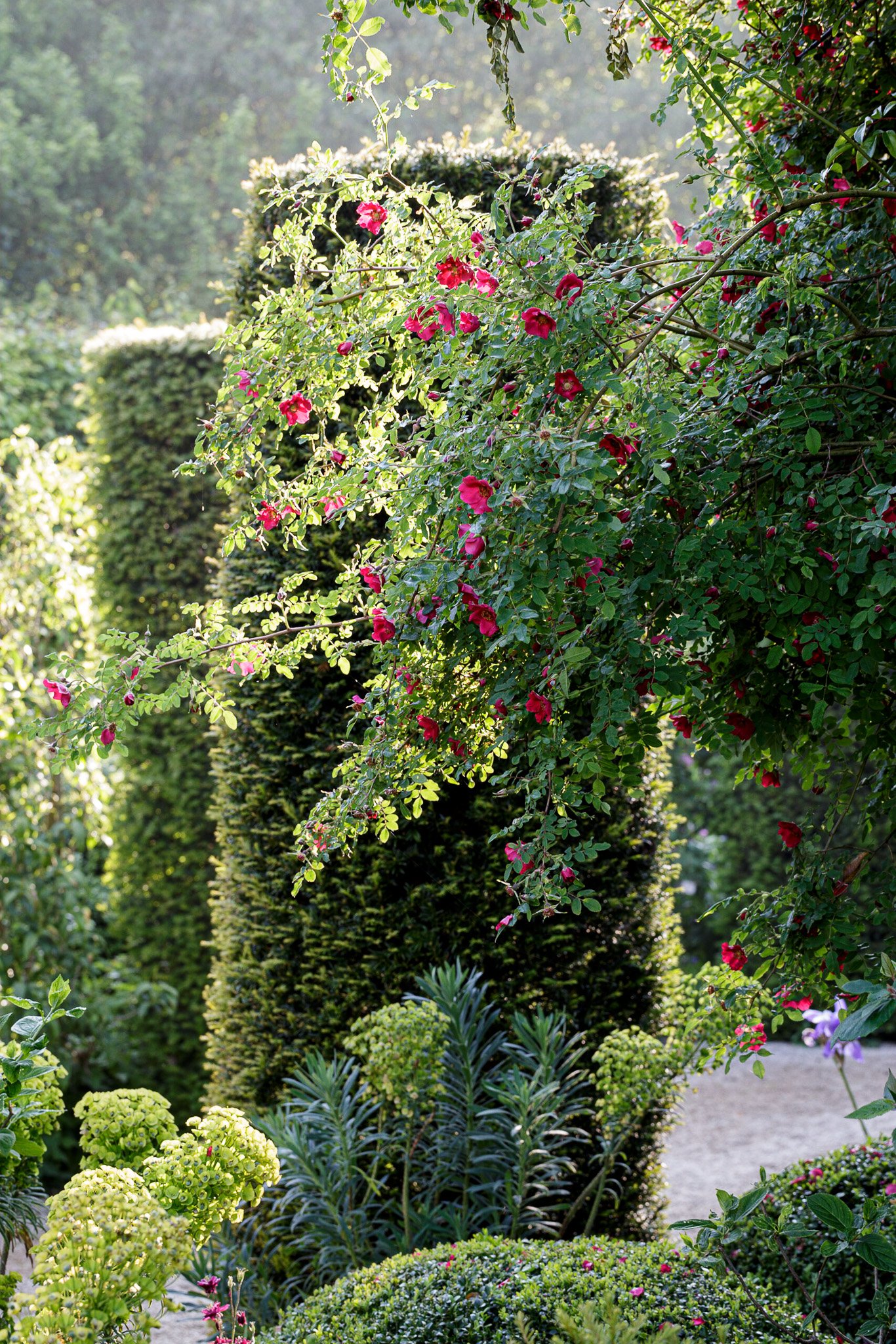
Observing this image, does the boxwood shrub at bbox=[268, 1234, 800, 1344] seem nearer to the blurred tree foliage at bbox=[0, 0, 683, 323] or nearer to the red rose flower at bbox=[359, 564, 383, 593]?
the red rose flower at bbox=[359, 564, 383, 593]

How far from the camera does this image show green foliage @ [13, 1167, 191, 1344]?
1.43m

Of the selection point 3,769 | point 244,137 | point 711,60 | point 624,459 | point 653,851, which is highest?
point 244,137

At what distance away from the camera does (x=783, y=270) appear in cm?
178

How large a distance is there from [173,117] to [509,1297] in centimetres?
1814

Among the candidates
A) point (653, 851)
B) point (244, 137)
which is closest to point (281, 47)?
point (244, 137)

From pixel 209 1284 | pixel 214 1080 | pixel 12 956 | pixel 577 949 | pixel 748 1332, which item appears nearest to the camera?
pixel 209 1284

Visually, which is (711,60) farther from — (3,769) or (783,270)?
(3,769)

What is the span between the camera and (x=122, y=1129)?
2178 millimetres

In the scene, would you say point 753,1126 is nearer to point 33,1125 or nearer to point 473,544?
point 33,1125

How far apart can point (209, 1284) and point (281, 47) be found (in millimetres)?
17918

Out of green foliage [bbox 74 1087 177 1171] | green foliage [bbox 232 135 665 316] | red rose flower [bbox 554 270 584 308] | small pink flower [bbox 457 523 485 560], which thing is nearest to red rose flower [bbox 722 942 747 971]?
small pink flower [bbox 457 523 485 560]

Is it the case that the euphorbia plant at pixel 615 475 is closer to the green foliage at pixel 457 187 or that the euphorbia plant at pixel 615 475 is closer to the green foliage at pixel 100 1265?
the green foliage at pixel 100 1265

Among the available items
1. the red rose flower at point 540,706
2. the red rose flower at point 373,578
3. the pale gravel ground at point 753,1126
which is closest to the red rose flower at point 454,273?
the red rose flower at point 373,578

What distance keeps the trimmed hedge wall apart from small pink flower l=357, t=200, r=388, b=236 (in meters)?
3.50
